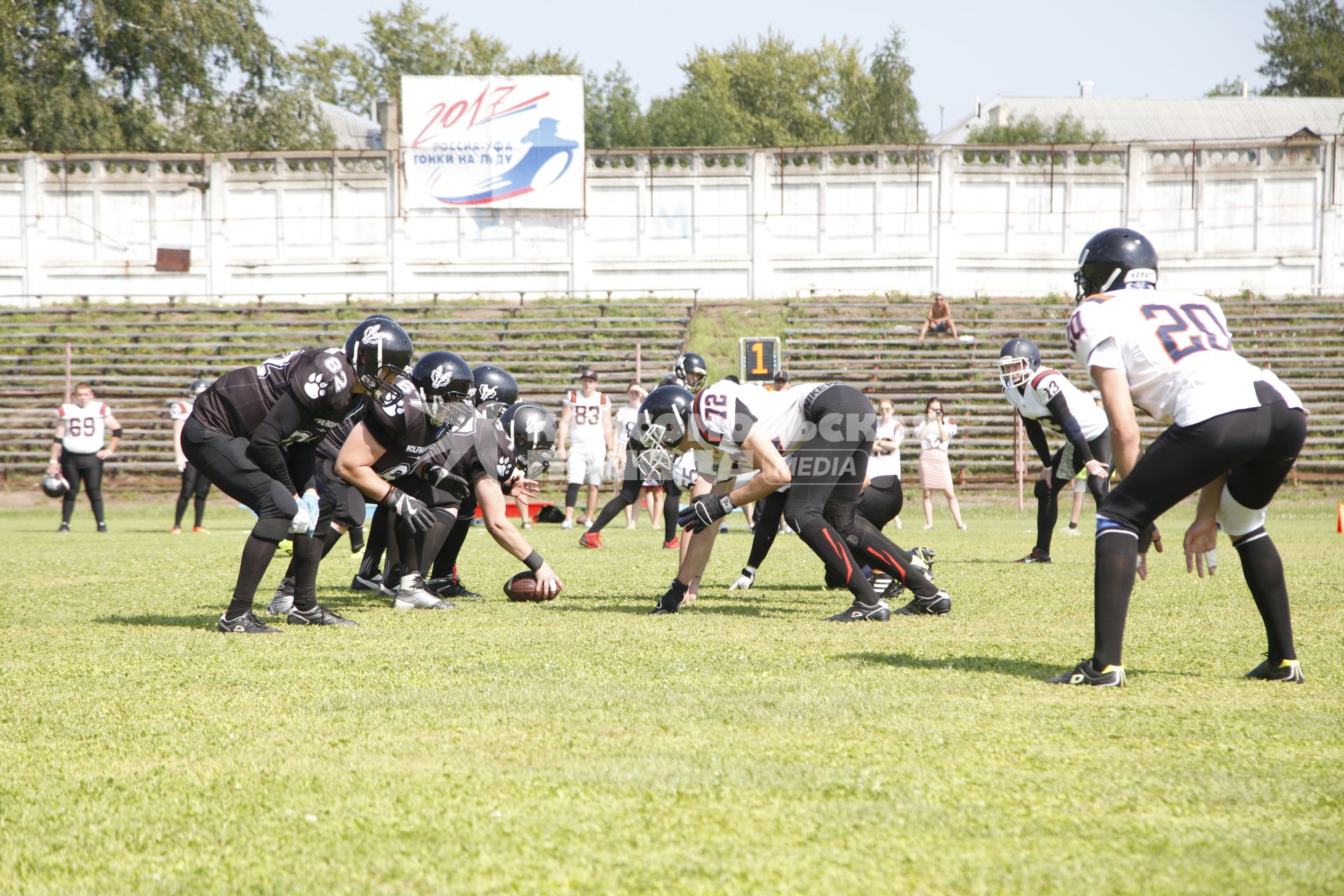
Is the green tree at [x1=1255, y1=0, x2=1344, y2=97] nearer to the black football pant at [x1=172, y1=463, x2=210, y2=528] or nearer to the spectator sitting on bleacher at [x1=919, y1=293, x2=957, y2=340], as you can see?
the spectator sitting on bleacher at [x1=919, y1=293, x2=957, y2=340]

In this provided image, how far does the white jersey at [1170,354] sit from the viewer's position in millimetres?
4836

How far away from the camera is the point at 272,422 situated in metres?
6.90

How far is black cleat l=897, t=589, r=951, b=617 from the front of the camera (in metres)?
7.71

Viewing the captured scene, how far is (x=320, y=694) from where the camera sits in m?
5.06

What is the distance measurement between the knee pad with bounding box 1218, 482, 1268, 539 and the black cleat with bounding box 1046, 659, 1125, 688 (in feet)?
2.63

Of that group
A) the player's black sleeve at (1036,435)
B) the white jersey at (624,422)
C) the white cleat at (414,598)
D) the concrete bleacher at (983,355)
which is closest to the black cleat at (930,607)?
the white cleat at (414,598)

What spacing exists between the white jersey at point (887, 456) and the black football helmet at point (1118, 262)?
7359 millimetres

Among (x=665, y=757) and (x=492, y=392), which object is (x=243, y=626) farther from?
(x=665, y=757)

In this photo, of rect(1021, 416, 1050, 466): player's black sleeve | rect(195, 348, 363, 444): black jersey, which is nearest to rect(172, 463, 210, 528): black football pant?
rect(195, 348, 363, 444): black jersey

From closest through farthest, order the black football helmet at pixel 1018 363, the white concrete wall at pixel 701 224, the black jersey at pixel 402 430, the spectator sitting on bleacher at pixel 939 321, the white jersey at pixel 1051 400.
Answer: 1. the black jersey at pixel 402 430
2. the white jersey at pixel 1051 400
3. the black football helmet at pixel 1018 363
4. the spectator sitting on bleacher at pixel 939 321
5. the white concrete wall at pixel 701 224

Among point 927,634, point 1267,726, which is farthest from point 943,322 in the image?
point 1267,726

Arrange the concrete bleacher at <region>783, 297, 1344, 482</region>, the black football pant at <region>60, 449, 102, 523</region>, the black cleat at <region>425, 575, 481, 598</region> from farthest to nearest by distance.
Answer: the concrete bleacher at <region>783, 297, 1344, 482</region> < the black football pant at <region>60, 449, 102, 523</region> < the black cleat at <region>425, 575, 481, 598</region>

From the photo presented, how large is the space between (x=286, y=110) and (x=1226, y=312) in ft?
114

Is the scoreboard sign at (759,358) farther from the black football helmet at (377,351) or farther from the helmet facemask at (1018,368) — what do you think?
the black football helmet at (377,351)
